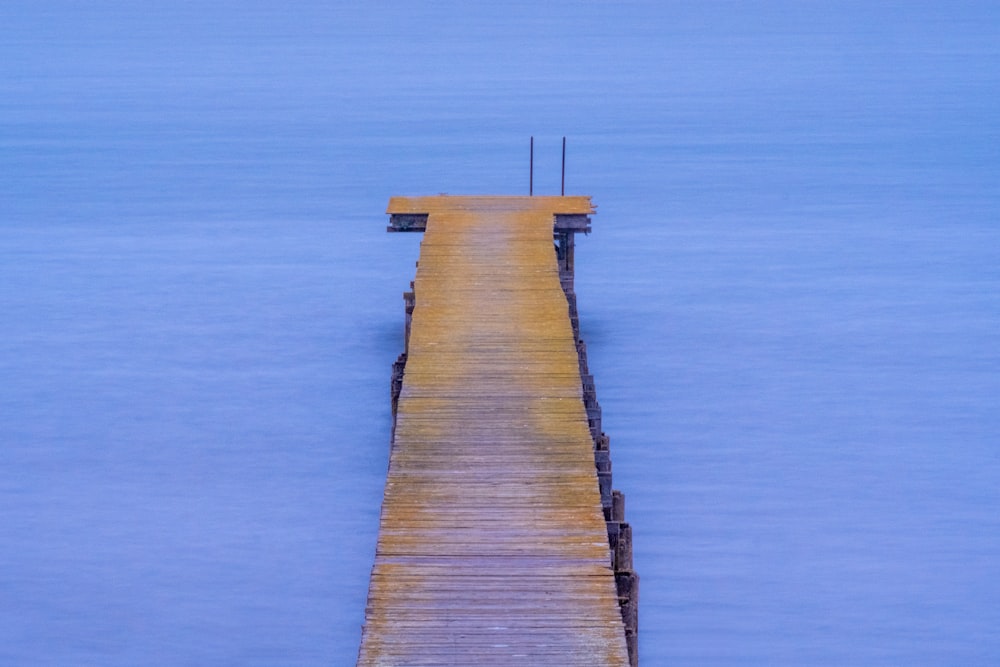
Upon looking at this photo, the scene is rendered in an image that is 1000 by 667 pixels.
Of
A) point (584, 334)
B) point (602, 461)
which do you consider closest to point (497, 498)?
point (602, 461)

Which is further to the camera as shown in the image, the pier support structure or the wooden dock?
the pier support structure

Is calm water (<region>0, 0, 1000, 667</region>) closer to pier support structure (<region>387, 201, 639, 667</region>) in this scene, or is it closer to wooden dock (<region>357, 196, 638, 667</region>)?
pier support structure (<region>387, 201, 639, 667</region>)

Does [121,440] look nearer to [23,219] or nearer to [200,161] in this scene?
[23,219]

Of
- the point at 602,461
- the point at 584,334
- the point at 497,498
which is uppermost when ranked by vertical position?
the point at 584,334

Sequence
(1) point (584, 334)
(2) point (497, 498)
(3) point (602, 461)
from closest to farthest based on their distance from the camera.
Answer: (2) point (497, 498) < (3) point (602, 461) < (1) point (584, 334)

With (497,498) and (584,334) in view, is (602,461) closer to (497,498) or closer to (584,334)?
(497,498)

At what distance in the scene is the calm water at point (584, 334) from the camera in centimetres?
1359

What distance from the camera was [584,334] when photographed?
22.1 metres

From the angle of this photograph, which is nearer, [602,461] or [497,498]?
[497,498]

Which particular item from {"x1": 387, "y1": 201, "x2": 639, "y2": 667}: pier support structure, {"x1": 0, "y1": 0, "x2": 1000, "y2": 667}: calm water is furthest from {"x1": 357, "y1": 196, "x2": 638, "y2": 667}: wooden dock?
{"x1": 0, "y1": 0, "x2": 1000, "y2": 667}: calm water

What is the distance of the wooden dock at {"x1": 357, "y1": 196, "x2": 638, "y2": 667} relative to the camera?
923cm

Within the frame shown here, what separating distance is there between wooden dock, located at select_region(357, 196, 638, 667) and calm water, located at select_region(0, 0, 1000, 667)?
1.89 m

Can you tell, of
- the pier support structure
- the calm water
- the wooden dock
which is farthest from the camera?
the calm water

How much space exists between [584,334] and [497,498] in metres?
11.2
